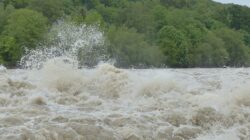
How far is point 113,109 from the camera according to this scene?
13164 millimetres

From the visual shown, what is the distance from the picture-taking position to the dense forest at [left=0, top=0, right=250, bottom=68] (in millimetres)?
68500

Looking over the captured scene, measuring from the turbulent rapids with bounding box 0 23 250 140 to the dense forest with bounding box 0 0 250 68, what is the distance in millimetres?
49616

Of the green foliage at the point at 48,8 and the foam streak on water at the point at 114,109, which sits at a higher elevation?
the foam streak on water at the point at 114,109

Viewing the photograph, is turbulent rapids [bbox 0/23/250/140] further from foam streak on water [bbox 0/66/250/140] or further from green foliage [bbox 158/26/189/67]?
green foliage [bbox 158/26/189/67]

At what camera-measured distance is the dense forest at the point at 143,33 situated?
68.5m

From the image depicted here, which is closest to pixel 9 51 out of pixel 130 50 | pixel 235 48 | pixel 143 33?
pixel 130 50

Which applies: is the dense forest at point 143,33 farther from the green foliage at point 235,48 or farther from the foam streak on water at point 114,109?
the foam streak on water at point 114,109

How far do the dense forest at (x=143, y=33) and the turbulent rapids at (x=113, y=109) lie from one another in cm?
4962

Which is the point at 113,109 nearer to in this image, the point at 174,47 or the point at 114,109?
the point at 114,109

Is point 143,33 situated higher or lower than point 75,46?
lower

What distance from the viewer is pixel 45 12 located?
268ft

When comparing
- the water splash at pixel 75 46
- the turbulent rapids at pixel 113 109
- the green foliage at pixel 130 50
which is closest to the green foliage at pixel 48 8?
the green foliage at pixel 130 50

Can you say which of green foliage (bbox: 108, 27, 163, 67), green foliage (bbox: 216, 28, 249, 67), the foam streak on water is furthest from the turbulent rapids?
green foliage (bbox: 216, 28, 249, 67)

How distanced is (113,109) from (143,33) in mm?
73165
